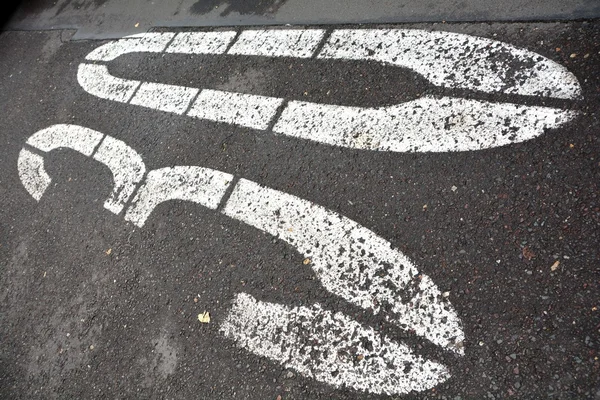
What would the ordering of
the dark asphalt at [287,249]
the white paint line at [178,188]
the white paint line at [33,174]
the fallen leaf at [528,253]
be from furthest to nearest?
the white paint line at [33,174]
the white paint line at [178,188]
the fallen leaf at [528,253]
the dark asphalt at [287,249]

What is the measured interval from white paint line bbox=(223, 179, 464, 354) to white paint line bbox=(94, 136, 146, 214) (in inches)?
46.8

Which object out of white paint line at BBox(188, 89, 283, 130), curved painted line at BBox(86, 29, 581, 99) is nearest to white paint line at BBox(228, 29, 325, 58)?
curved painted line at BBox(86, 29, 581, 99)

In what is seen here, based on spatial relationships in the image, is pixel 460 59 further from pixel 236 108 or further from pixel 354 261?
pixel 236 108

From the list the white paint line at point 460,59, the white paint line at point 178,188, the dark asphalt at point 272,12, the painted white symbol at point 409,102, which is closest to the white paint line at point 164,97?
the painted white symbol at point 409,102

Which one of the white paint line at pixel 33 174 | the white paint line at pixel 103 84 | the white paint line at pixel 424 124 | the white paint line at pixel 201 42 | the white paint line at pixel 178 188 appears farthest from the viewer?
the white paint line at pixel 103 84

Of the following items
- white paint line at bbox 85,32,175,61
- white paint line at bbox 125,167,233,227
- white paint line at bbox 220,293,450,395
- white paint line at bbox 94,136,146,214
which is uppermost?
white paint line at bbox 85,32,175,61

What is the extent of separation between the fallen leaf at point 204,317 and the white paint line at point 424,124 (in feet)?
5.19

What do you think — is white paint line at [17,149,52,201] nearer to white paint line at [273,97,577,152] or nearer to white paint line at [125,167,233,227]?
white paint line at [125,167,233,227]

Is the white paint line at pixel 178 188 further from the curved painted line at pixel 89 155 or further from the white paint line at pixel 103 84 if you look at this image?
the white paint line at pixel 103 84

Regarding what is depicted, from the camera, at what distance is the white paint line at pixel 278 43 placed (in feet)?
13.4

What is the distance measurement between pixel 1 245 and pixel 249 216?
3171 mm

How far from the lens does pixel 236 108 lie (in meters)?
3.99

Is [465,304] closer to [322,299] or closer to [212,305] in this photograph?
[322,299]

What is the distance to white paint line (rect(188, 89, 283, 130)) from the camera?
382 centimetres
